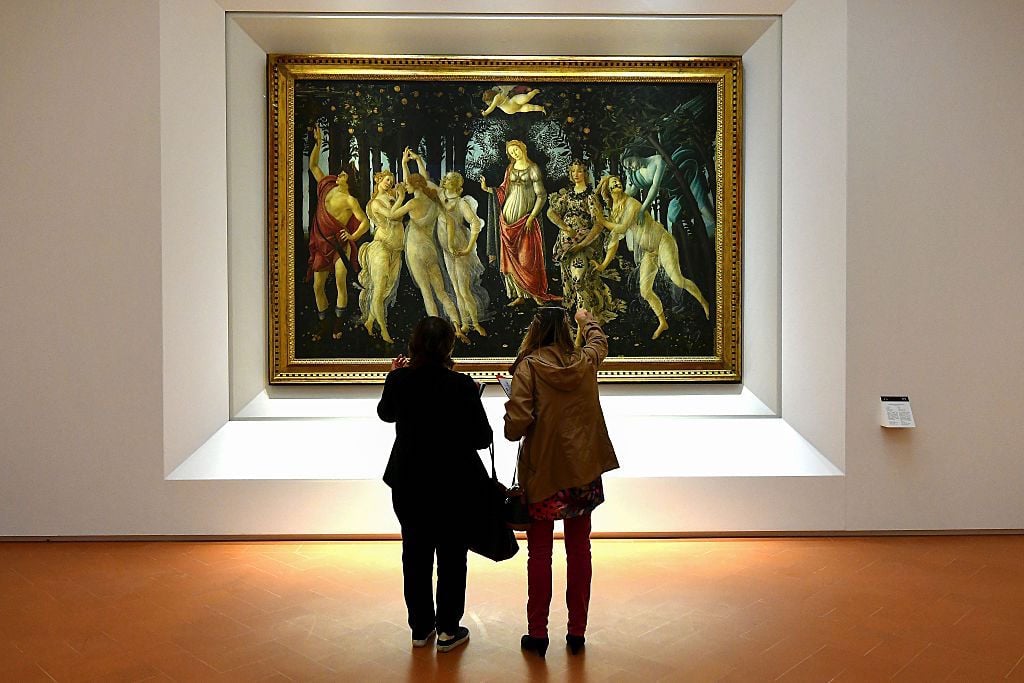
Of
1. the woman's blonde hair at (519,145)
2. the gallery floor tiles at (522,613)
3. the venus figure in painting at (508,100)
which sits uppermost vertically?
the venus figure in painting at (508,100)

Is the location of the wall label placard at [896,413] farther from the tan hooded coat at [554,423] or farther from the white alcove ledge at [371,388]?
the tan hooded coat at [554,423]

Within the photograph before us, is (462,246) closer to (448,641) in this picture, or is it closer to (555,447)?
(555,447)

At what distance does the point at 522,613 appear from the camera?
527 centimetres

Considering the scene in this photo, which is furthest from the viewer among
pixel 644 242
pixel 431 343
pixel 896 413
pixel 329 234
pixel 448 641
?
pixel 644 242

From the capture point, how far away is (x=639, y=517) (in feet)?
23.2

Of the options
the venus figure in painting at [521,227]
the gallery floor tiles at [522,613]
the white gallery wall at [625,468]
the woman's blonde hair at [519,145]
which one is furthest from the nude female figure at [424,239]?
the gallery floor tiles at [522,613]

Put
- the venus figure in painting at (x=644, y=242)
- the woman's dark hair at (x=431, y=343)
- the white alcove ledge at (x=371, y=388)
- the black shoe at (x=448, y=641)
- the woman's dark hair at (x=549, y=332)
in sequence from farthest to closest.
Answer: the venus figure in painting at (x=644, y=242), the white alcove ledge at (x=371, y=388), the black shoe at (x=448, y=641), the woman's dark hair at (x=549, y=332), the woman's dark hair at (x=431, y=343)

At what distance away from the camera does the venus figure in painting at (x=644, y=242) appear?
8117 mm

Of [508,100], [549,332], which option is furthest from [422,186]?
[549,332]

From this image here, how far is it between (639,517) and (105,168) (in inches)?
206

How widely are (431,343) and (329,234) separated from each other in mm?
4001

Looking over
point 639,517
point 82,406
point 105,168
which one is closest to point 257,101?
point 105,168

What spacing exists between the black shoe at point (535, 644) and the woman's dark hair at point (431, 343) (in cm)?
159

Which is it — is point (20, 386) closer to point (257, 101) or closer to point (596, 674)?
point (257, 101)
